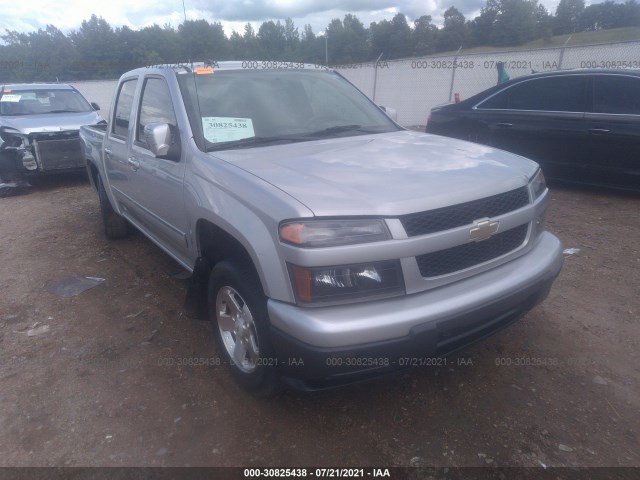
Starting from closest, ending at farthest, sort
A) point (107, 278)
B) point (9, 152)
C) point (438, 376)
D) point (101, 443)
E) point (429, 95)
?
point (101, 443) → point (438, 376) → point (107, 278) → point (9, 152) → point (429, 95)

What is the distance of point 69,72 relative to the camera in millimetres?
32719

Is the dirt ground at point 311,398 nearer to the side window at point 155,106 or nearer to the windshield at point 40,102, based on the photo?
the side window at point 155,106

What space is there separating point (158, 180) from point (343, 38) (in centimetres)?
1864

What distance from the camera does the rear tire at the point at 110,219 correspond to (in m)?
5.32

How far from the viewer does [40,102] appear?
9016mm

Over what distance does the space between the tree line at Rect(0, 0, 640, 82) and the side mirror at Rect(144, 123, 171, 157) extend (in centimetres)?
694

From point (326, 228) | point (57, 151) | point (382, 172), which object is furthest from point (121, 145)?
point (57, 151)

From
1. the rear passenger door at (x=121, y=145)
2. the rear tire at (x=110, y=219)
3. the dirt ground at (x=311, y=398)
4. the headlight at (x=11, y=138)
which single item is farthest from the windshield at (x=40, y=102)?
the dirt ground at (x=311, y=398)

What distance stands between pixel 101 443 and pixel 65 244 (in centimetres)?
378

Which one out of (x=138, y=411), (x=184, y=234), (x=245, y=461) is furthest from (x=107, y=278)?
(x=245, y=461)

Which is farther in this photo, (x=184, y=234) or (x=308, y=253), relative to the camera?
(x=184, y=234)

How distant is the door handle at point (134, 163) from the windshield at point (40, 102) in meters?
6.48

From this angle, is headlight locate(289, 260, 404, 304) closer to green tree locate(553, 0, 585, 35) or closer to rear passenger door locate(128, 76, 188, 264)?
rear passenger door locate(128, 76, 188, 264)

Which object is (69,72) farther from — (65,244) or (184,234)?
(184,234)
